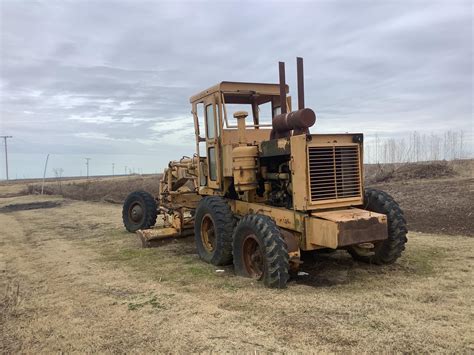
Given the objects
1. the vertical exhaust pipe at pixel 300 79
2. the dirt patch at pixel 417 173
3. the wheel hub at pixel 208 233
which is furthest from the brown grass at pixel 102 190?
the vertical exhaust pipe at pixel 300 79

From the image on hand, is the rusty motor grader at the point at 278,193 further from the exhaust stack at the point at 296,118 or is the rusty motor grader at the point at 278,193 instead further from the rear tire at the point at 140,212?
the rear tire at the point at 140,212

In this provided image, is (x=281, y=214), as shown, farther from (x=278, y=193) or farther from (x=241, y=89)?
(x=241, y=89)

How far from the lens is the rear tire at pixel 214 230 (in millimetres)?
7332

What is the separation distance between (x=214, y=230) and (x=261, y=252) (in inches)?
66.8

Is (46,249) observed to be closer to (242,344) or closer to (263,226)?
(263,226)

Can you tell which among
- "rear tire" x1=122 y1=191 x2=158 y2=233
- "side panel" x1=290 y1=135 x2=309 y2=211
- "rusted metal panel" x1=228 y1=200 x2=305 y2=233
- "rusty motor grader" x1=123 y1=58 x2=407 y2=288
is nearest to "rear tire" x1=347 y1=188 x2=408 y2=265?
"rusty motor grader" x1=123 y1=58 x2=407 y2=288

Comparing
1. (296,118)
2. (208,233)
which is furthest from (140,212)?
(296,118)

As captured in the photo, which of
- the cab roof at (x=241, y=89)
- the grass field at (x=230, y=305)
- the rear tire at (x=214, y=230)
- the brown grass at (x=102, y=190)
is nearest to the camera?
the grass field at (x=230, y=305)

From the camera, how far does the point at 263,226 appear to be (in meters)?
6.05

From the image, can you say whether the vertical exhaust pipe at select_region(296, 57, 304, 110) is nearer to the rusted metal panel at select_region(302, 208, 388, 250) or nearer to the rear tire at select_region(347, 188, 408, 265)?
the rusted metal panel at select_region(302, 208, 388, 250)

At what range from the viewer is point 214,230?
757cm

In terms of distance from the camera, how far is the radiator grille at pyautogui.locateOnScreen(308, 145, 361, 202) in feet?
20.3

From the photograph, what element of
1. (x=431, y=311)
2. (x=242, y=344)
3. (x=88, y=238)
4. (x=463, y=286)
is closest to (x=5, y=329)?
(x=242, y=344)

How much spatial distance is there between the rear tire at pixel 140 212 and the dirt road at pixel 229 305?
2.53 metres
